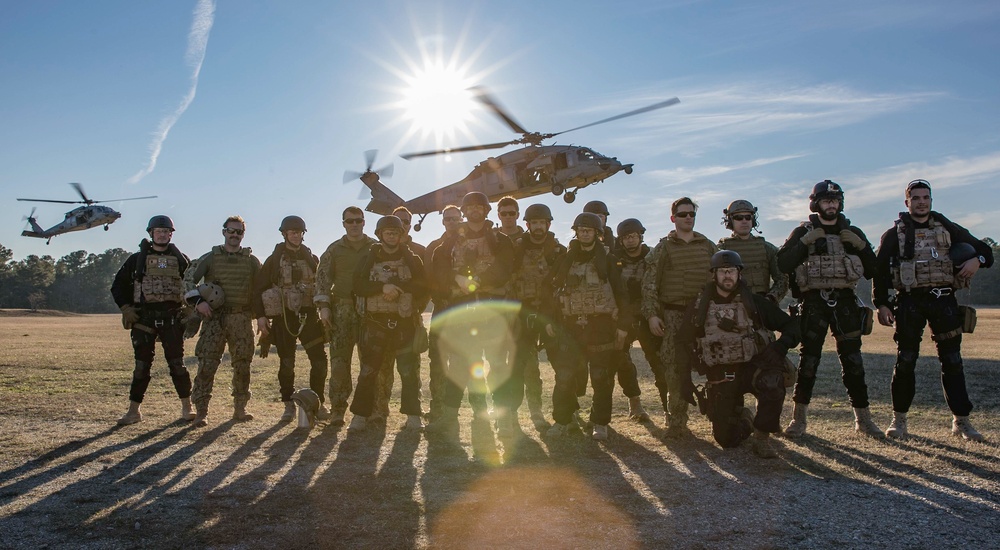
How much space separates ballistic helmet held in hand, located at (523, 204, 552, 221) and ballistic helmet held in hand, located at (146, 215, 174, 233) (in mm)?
4128

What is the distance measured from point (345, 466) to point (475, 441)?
56.2 inches

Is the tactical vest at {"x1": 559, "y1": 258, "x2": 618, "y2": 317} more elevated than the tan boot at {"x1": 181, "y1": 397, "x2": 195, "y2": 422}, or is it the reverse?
the tactical vest at {"x1": 559, "y1": 258, "x2": 618, "y2": 317}

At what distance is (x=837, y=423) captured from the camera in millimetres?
6883

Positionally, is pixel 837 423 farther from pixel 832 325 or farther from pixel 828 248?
pixel 828 248

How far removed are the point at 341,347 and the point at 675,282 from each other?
144 inches

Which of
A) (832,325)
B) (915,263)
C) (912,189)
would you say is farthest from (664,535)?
(912,189)

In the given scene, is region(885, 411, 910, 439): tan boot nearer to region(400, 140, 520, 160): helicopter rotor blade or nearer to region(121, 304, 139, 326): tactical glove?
region(121, 304, 139, 326): tactical glove

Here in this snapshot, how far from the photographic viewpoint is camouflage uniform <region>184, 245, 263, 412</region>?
713cm

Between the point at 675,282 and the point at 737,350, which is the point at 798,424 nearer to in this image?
the point at 737,350

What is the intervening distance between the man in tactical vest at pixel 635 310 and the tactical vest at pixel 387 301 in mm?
2232

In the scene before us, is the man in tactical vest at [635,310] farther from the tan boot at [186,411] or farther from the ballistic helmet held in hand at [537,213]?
the tan boot at [186,411]

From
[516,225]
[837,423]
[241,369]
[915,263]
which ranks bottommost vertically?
[837,423]

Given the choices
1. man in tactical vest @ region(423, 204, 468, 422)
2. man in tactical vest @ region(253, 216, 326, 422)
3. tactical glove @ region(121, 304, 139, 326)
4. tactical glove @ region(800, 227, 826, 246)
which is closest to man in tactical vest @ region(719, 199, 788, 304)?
tactical glove @ region(800, 227, 826, 246)

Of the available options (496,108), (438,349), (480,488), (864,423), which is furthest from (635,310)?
(496,108)
